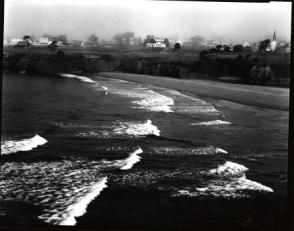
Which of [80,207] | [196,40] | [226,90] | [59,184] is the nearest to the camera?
[80,207]

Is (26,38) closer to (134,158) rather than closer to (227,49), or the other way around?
(134,158)

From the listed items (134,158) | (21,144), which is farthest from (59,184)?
(134,158)

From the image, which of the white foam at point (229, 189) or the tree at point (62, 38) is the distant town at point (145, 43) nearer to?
the tree at point (62, 38)

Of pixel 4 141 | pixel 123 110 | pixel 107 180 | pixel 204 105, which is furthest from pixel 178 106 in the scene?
pixel 4 141

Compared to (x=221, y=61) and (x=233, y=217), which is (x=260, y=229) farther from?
(x=221, y=61)

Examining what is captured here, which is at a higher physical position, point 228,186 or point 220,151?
point 220,151

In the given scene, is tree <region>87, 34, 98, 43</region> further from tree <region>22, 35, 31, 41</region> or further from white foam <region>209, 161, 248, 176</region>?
white foam <region>209, 161, 248, 176</region>
